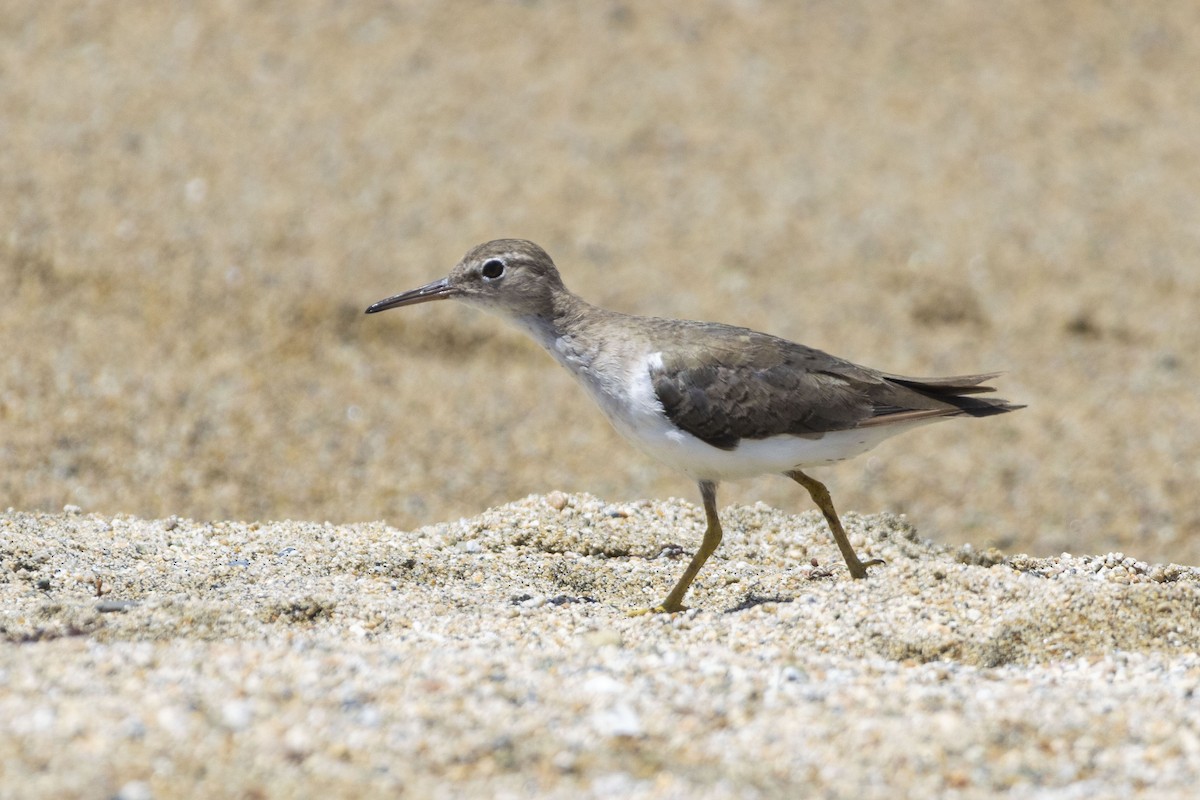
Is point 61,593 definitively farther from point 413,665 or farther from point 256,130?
point 256,130

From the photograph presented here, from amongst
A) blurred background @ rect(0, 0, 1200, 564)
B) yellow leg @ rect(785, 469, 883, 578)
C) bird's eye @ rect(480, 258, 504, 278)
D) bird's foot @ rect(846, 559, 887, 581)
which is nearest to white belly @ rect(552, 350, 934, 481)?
yellow leg @ rect(785, 469, 883, 578)

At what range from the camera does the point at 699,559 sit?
20.1ft

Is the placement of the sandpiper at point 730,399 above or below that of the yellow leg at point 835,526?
above

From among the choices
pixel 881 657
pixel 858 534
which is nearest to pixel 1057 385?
pixel 858 534

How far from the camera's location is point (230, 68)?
44.0 feet

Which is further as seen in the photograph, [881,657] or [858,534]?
[858,534]

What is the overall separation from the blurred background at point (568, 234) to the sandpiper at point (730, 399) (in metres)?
3.48

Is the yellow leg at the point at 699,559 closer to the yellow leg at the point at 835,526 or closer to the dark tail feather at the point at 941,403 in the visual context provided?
the yellow leg at the point at 835,526

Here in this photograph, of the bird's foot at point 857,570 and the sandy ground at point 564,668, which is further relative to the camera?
the bird's foot at point 857,570

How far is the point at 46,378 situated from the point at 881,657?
23.6 ft

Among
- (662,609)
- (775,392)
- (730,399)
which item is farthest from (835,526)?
(662,609)

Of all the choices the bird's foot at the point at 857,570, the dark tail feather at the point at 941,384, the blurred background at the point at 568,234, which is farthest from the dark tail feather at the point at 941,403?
the blurred background at the point at 568,234

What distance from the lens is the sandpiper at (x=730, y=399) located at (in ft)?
20.1

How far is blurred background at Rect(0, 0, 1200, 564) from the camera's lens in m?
10.1
